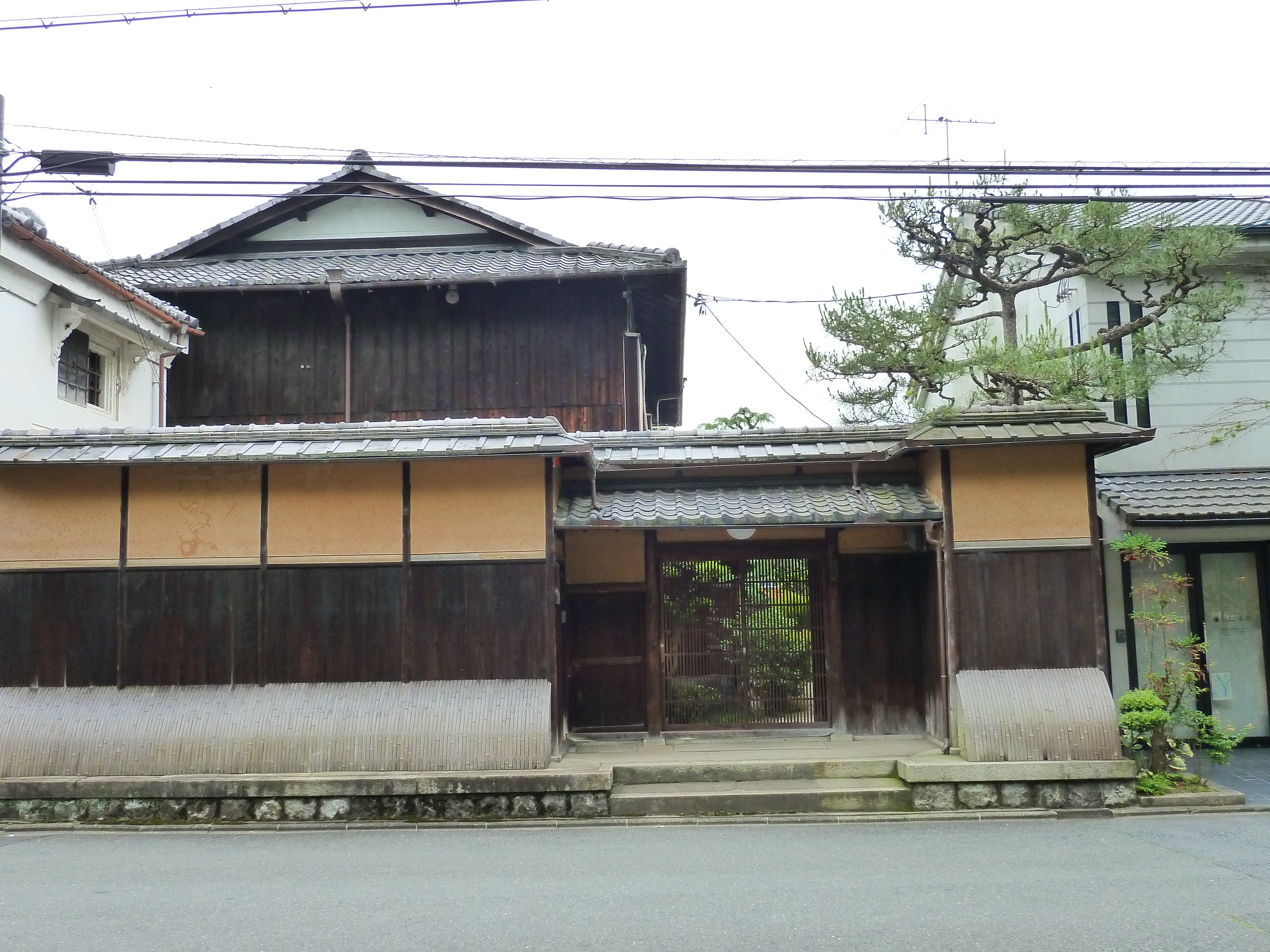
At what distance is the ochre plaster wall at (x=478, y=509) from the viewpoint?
10.5 meters

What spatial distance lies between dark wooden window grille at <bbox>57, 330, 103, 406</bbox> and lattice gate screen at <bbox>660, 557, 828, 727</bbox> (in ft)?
31.6

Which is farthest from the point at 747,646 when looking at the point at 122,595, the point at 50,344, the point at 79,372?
the point at 79,372

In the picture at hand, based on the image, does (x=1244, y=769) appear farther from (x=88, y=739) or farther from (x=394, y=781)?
(x=88, y=739)

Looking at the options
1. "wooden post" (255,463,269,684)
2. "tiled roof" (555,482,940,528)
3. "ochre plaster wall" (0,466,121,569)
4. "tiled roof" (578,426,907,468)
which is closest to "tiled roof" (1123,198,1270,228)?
"tiled roof" (578,426,907,468)

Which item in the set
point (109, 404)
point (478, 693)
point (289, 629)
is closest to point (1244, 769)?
point (478, 693)

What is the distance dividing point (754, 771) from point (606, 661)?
2506 millimetres

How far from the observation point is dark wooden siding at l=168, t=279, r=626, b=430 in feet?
54.3

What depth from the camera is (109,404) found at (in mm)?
15711

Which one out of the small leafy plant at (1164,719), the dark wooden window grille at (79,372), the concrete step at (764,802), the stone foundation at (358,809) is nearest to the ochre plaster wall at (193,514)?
the stone foundation at (358,809)

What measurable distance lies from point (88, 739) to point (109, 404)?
7305mm

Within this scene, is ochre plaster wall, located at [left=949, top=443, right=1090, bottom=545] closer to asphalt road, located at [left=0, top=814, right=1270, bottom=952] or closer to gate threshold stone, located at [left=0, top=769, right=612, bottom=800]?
asphalt road, located at [left=0, top=814, right=1270, bottom=952]

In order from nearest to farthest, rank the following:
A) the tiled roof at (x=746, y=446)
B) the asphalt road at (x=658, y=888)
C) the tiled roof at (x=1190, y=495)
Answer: the asphalt road at (x=658, y=888)
the tiled roof at (x=746, y=446)
the tiled roof at (x=1190, y=495)

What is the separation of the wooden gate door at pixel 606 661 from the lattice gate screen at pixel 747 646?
0.34 meters

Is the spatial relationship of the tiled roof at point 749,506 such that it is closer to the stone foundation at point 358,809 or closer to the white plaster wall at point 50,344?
the stone foundation at point 358,809
